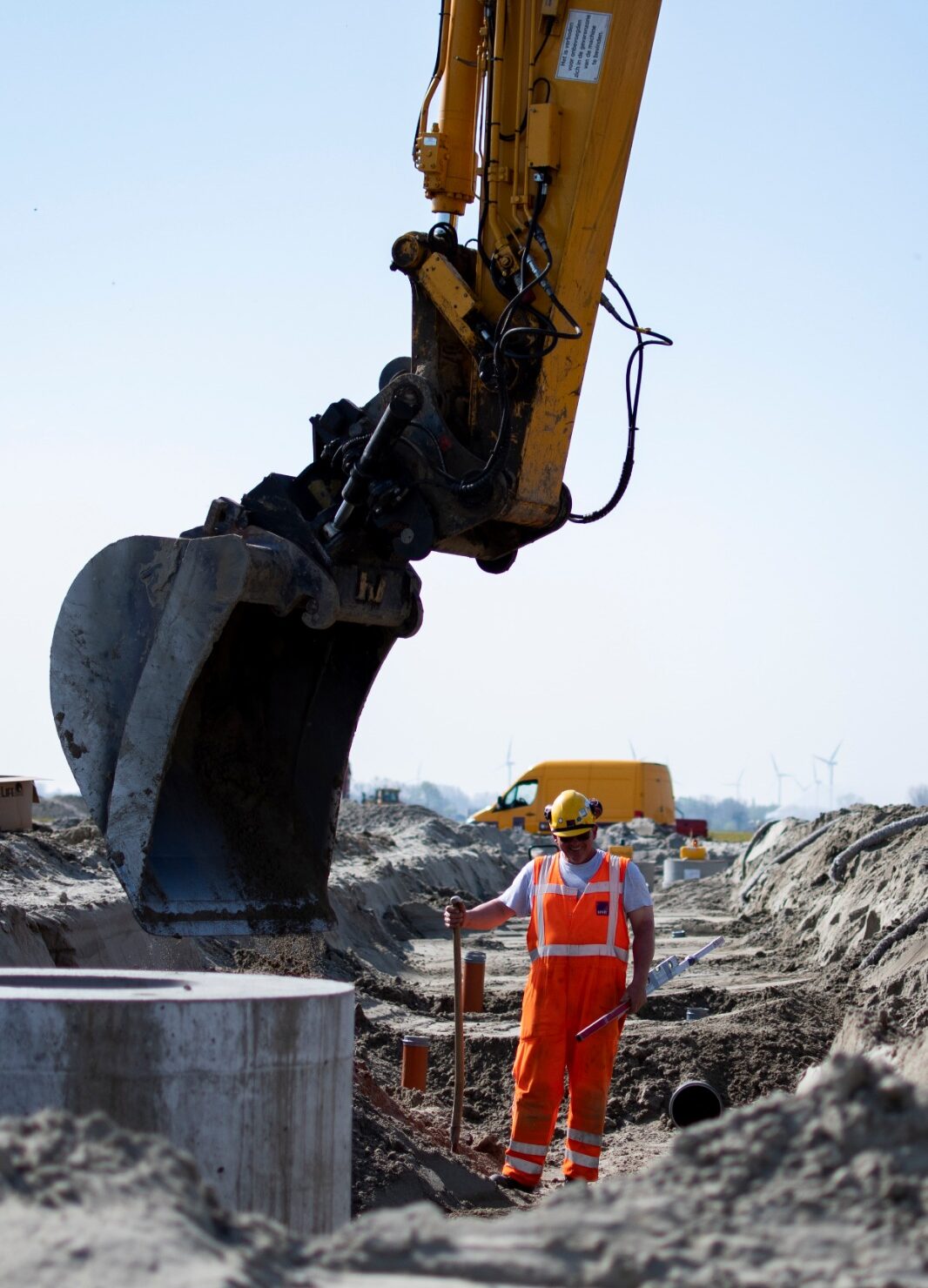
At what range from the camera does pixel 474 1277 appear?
2.53 metres

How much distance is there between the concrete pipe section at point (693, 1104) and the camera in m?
7.06

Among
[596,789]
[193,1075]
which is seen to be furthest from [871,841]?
[596,789]

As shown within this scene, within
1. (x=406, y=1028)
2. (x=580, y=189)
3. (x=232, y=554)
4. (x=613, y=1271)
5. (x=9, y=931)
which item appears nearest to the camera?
(x=613, y=1271)

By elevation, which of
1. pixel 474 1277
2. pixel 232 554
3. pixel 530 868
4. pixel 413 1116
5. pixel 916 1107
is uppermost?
pixel 232 554

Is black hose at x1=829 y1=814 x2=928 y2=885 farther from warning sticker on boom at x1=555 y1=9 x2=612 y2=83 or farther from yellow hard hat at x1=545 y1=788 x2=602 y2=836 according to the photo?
warning sticker on boom at x1=555 y1=9 x2=612 y2=83

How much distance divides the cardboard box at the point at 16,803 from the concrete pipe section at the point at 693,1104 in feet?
19.3

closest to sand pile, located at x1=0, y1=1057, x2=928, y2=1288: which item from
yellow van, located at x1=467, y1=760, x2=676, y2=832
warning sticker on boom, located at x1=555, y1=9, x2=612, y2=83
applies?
warning sticker on boom, located at x1=555, y1=9, x2=612, y2=83

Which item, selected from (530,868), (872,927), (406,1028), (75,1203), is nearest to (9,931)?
(530,868)

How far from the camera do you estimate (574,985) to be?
6297 millimetres

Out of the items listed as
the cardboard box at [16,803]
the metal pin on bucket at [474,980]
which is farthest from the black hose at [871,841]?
the cardboard box at [16,803]

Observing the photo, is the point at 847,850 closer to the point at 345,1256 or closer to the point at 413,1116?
the point at 413,1116

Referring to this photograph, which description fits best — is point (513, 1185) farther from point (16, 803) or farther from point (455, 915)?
point (16, 803)

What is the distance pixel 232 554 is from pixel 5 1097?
2.76 m

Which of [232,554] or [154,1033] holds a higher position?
[232,554]
